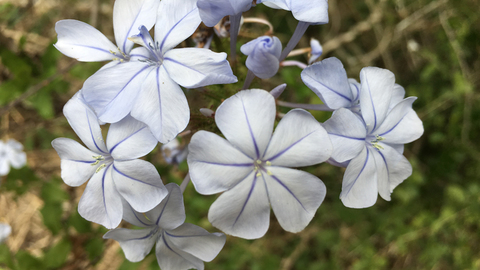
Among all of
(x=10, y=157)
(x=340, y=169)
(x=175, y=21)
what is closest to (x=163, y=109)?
(x=175, y=21)

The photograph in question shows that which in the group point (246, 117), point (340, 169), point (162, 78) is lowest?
point (340, 169)

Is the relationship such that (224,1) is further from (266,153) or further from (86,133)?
(86,133)

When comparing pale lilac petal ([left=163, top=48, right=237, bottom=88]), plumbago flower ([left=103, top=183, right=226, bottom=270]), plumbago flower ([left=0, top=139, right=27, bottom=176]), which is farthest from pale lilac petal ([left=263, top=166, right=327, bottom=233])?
plumbago flower ([left=0, top=139, right=27, bottom=176])

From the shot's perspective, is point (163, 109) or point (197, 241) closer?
point (163, 109)

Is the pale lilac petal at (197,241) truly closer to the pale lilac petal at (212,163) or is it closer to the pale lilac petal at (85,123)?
the pale lilac petal at (212,163)

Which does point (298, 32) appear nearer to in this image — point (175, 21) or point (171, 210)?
point (175, 21)

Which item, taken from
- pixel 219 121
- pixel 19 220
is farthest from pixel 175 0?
pixel 19 220

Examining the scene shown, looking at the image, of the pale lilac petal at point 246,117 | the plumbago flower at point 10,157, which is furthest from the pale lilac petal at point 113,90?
the plumbago flower at point 10,157
